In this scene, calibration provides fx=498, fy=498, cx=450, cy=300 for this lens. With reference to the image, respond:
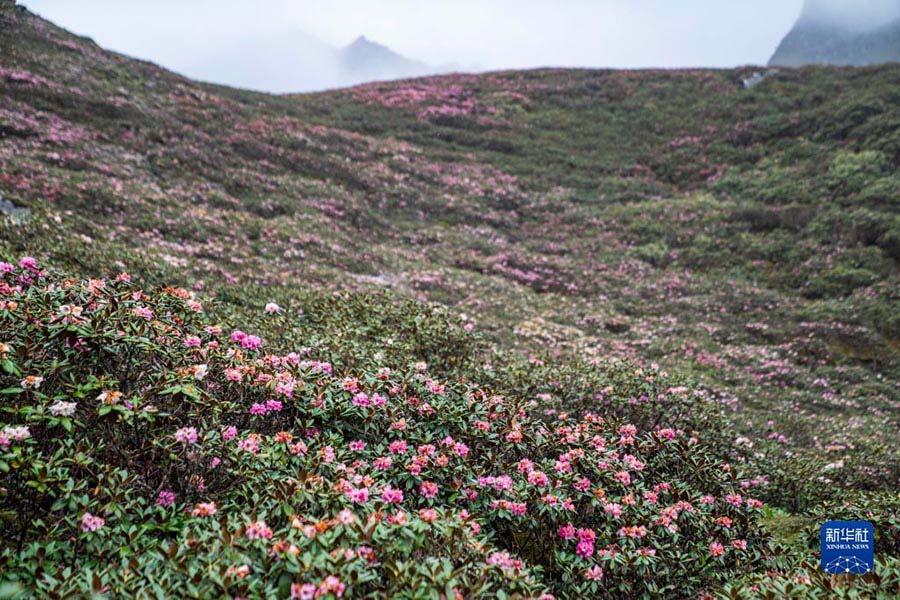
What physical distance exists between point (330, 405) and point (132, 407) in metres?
1.52

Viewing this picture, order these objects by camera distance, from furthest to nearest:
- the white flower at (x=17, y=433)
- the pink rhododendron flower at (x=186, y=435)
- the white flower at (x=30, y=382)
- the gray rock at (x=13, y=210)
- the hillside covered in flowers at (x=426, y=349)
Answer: the gray rock at (x=13, y=210)
the pink rhododendron flower at (x=186, y=435)
the white flower at (x=30, y=382)
the hillside covered in flowers at (x=426, y=349)
the white flower at (x=17, y=433)

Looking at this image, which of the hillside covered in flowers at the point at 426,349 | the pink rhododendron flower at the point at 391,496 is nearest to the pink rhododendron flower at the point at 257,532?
the hillside covered in flowers at the point at 426,349

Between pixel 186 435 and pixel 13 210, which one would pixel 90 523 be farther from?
pixel 13 210

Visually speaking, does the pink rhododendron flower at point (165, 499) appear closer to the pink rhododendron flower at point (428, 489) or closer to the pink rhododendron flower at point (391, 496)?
the pink rhododendron flower at point (391, 496)

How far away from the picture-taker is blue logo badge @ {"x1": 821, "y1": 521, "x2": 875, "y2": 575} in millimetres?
3482

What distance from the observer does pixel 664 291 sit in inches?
688

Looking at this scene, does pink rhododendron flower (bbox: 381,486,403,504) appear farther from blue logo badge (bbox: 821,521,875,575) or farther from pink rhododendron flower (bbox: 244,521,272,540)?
blue logo badge (bbox: 821,521,875,575)

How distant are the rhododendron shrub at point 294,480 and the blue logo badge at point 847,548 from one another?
0.75m

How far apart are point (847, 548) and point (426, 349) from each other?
19.6ft

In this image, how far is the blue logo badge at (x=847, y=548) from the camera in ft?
11.4

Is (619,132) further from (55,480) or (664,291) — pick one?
(55,480)

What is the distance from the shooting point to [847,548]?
3.55 meters

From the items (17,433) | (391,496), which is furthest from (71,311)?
(391,496)

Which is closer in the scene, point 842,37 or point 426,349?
point 426,349
